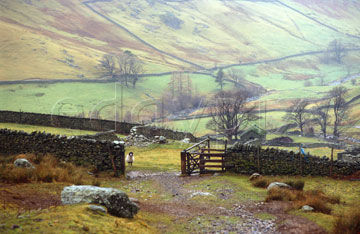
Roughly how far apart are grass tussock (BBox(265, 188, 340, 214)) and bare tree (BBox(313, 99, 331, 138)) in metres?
82.1

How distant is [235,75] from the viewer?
15875 centimetres

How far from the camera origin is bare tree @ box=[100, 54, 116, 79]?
135125 millimetres

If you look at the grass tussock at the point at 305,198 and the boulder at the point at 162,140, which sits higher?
the boulder at the point at 162,140

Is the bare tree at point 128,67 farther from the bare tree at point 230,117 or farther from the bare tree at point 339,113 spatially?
the bare tree at point 339,113

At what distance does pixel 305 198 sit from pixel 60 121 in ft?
127

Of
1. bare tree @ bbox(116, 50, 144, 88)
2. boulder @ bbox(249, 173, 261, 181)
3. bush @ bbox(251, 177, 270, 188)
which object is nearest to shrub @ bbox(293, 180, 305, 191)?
bush @ bbox(251, 177, 270, 188)

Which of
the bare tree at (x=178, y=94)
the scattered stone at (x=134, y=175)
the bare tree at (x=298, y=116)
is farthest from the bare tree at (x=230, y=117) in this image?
the scattered stone at (x=134, y=175)

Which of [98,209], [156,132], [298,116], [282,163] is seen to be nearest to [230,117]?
[298,116]

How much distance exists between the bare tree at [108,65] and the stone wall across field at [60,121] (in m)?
85.2

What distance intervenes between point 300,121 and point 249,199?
83112mm

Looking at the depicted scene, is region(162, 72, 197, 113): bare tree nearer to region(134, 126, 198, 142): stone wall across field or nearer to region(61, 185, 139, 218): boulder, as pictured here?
region(134, 126, 198, 142): stone wall across field

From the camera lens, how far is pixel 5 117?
4697 cm

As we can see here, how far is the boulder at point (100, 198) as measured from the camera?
10.7 metres

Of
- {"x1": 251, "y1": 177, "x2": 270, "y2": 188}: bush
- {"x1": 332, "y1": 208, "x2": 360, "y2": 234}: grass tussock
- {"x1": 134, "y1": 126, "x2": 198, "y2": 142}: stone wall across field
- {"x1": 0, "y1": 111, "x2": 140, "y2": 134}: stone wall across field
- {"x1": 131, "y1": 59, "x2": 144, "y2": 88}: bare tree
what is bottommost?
{"x1": 251, "y1": 177, "x2": 270, "y2": 188}: bush
